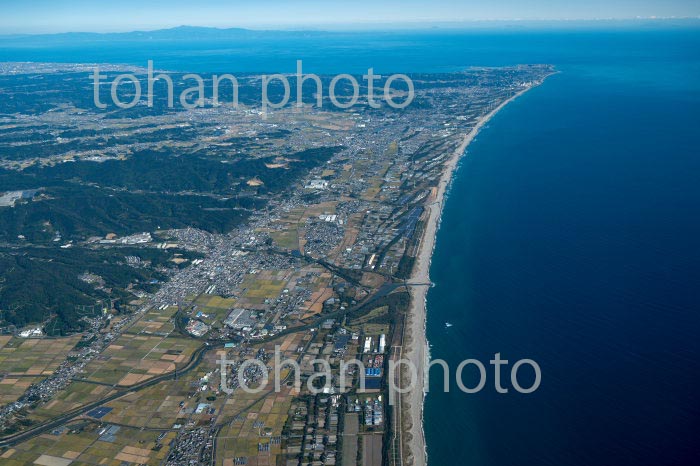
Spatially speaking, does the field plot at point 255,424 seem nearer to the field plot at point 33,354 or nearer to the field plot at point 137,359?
the field plot at point 137,359

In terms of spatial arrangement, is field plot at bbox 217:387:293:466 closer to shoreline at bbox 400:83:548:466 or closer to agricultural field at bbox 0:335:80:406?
shoreline at bbox 400:83:548:466

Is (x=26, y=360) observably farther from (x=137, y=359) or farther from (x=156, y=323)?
(x=156, y=323)

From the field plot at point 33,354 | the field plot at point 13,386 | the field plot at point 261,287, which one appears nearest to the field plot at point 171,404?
the field plot at point 13,386

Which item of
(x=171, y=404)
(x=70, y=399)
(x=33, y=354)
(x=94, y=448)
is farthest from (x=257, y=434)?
(x=33, y=354)

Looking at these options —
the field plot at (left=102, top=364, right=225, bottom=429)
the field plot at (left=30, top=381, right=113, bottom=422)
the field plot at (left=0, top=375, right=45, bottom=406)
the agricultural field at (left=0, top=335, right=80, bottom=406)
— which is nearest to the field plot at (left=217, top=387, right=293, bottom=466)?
the field plot at (left=102, top=364, right=225, bottom=429)

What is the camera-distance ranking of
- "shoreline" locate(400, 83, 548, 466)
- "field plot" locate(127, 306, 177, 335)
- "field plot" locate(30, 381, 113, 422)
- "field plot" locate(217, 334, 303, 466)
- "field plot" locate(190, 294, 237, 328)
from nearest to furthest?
"field plot" locate(217, 334, 303, 466)
"shoreline" locate(400, 83, 548, 466)
"field plot" locate(30, 381, 113, 422)
"field plot" locate(127, 306, 177, 335)
"field plot" locate(190, 294, 237, 328)

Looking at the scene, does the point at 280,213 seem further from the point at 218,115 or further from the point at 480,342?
the point at 218,115
